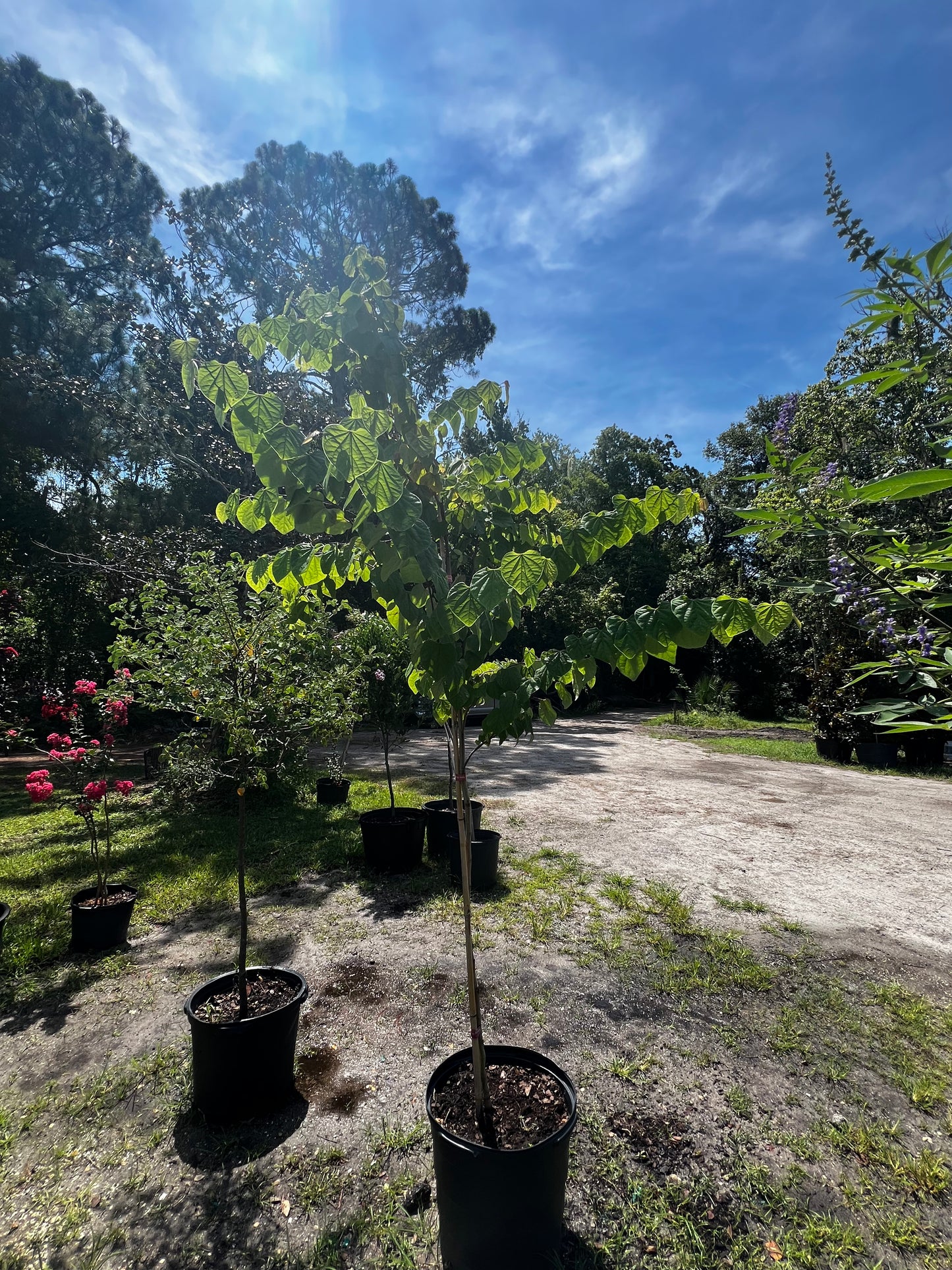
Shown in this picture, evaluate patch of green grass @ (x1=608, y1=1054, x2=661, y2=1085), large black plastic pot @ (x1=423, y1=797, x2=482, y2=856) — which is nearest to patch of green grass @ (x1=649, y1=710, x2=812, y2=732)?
large black plastic pot @ (x1=423, y1=797, x2=482, y2=856)

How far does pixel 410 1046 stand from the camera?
2.73 m

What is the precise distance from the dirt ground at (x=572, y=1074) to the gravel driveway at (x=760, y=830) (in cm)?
5

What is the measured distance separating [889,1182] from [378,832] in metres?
3.71

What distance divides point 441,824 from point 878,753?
8580mm

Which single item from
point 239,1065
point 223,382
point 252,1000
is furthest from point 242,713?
point 223,382

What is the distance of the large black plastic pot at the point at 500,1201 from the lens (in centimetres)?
167

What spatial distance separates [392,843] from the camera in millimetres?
4941

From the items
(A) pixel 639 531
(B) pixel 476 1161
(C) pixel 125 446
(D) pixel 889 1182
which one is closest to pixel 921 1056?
(D) pixel 889 1182

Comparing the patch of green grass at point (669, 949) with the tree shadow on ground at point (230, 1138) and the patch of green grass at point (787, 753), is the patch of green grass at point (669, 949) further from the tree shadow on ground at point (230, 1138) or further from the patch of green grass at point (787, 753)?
the patch of green grass at point (787, 753)

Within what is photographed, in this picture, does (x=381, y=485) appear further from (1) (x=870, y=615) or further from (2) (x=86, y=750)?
(2) (x=86, y=750)

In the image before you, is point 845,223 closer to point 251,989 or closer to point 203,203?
point 251,989

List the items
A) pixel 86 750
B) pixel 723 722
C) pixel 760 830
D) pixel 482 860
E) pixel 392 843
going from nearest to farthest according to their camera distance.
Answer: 1. pixel 86 750
2. pixel 482 860
3. pixel 392 843
4. pixel 760 830
5. pixel 723 722

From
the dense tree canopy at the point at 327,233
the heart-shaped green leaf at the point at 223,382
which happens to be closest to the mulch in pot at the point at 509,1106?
the heart-shaped green leaf at the point at 223,382

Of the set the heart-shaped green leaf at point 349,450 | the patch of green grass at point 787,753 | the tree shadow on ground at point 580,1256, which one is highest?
the heart-shaped green leaf at point 349,450
